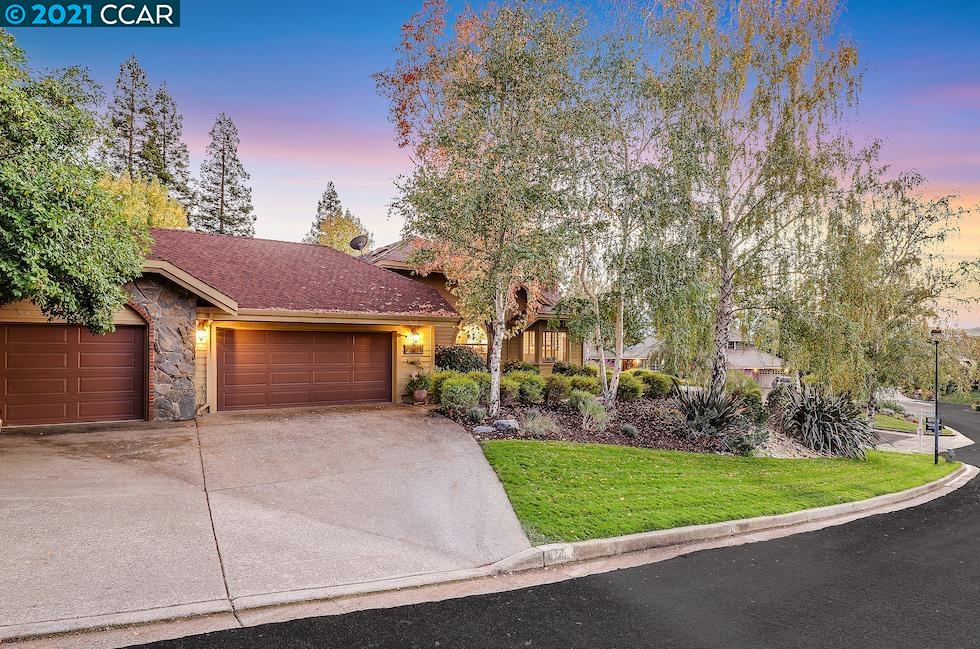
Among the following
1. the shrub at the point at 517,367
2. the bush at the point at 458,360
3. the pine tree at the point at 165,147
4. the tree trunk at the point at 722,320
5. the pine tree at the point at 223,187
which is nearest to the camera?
the tree trunk at the point at 722,320

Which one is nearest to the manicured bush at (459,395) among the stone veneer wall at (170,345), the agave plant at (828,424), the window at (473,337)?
the stone veneer wall at (170,345)

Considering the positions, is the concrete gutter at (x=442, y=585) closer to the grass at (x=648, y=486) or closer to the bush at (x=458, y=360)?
the grass at (x=648, y=486)

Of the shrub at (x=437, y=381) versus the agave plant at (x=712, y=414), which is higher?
the shrub at (x=437, y=381)

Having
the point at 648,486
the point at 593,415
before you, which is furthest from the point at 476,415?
the point at 648,486

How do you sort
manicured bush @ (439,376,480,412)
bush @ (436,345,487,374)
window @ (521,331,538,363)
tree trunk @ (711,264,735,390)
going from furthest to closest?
window @ (521,331,538,363)
bush @ (436,345,487,374)
tree trunk @ (711,264,735,390)
manicured bush @ (439,376,480,412)

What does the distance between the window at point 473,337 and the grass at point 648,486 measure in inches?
431

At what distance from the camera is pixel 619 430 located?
13164mm

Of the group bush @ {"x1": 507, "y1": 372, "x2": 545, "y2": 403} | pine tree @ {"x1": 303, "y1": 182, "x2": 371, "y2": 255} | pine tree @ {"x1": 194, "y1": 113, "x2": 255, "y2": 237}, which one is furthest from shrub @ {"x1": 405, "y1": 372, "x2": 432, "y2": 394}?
pine tree @ {"x1": 194, "y1": 113, "x2": 255, "y2": 237}

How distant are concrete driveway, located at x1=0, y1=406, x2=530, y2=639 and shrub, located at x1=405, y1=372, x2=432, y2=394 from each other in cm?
409

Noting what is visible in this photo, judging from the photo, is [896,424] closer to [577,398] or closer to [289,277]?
[577,398]

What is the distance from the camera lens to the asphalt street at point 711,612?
431 cm

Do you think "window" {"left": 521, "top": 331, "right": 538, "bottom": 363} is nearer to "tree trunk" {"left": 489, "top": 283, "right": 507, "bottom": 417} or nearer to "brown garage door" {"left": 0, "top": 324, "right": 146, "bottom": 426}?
"tree trunk" {"left": 489, "top": 283, "right": 507, "bottom": 417}

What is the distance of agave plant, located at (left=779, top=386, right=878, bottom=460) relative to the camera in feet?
49.4

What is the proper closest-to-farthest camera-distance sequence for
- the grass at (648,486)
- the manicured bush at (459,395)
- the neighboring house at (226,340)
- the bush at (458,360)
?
the grass at (648,486)
the neighboring house at (226,340)
the manicured bush at (459,395)
the bush at (458,360)
